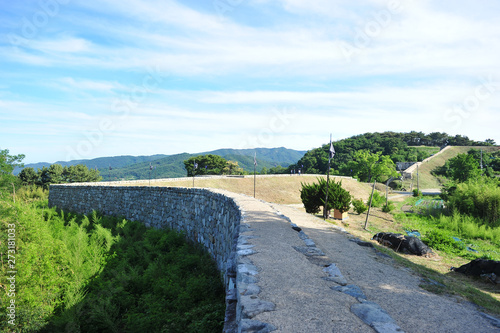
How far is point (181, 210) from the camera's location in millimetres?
12891

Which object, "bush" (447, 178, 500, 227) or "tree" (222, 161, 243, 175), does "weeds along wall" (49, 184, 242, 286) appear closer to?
"bush" (447, 178, 500, 227)

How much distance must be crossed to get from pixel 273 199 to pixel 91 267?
88.8 feet

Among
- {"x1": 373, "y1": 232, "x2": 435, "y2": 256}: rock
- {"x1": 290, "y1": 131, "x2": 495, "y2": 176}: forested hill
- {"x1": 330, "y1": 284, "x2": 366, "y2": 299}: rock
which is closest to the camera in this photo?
{"x1": 330, "y1": 284, "x2": 366, "y2": 299}: rock

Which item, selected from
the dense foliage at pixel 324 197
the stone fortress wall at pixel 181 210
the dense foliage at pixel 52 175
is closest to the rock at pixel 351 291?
the stone fortress wall at pixel 181 210

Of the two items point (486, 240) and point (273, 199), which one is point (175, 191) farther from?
point (273, 199)

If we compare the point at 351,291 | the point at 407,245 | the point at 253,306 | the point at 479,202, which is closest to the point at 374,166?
the point at 479,202

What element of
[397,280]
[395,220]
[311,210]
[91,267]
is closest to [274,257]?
[397,280]

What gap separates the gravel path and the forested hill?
51.8m

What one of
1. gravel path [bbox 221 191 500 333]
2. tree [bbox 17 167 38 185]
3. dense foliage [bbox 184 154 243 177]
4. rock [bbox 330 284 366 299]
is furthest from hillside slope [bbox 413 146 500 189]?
tree [bbox 17 167 38 185]

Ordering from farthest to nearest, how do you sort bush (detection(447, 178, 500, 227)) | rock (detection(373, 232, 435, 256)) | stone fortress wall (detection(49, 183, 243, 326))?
bush (detection(447, 178, 500, 227)) → rock (detection(373, 232, 435, 256)) → stone fortress wall (detection(49, 183, 243, 326))

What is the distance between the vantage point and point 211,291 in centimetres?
677

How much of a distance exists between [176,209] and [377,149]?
86513mm

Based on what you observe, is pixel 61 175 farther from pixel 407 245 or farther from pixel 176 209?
pixel 407 245

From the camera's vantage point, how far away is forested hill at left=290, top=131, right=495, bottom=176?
73938 mm
